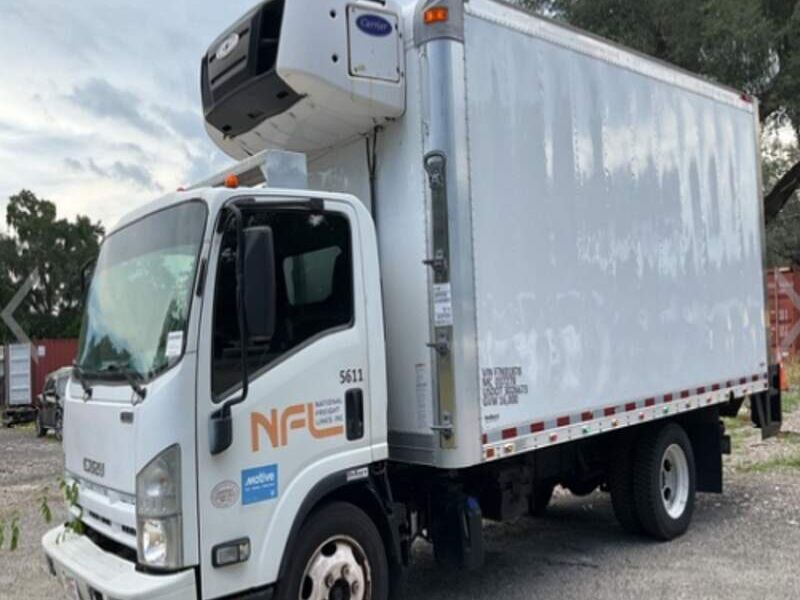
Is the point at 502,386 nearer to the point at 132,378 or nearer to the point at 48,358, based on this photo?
the point at 132,378

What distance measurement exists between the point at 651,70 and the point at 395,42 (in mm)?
2607

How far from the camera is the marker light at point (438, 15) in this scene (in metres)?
4.44

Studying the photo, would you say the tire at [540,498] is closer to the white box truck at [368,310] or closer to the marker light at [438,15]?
the white box truck at [368,310]

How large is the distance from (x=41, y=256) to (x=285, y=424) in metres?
42.4

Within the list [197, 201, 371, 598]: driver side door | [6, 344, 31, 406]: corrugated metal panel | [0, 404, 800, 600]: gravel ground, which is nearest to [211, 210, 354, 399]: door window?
[197, 201, 371, 598]: driver side door

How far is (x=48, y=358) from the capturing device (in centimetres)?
2412

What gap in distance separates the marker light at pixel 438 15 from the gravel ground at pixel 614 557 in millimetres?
3725

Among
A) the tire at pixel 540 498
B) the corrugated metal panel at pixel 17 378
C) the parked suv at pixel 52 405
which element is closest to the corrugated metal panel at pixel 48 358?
the corrugated metal panel at pixel 17 378

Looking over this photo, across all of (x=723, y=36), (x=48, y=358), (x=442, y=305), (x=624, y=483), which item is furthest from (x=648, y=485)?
(x=48, y=358)

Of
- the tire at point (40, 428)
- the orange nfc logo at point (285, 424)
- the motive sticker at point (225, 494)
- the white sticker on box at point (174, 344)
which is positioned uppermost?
the white sticker on box at point (174, 344)

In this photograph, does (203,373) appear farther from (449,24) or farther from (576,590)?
(576,590)

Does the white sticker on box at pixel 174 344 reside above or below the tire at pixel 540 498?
above

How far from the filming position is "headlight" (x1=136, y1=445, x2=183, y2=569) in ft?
11.5

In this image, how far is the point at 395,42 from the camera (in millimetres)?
4547
